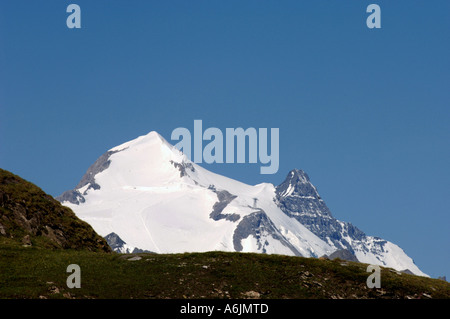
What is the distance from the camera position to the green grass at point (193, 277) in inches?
2753

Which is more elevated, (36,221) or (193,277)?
(36,221)

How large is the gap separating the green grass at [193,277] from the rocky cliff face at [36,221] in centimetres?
574

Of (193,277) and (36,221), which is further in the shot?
(36,221)

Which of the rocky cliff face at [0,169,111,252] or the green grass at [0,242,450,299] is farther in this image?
the rocky cliff face at [0,169,111,252]

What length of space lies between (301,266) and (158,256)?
46.2 feet

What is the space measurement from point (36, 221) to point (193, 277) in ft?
78.3

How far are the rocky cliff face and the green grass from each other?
574cm

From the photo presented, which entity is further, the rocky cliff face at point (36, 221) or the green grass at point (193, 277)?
the rocky cliff face at point (36, 221)

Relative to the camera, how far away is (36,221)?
9025cm

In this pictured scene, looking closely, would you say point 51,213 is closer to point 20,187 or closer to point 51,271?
point 20,187

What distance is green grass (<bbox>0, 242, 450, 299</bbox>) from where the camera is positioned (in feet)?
229

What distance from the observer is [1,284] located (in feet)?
224

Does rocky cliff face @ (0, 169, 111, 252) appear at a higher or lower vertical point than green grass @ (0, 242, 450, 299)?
higher
